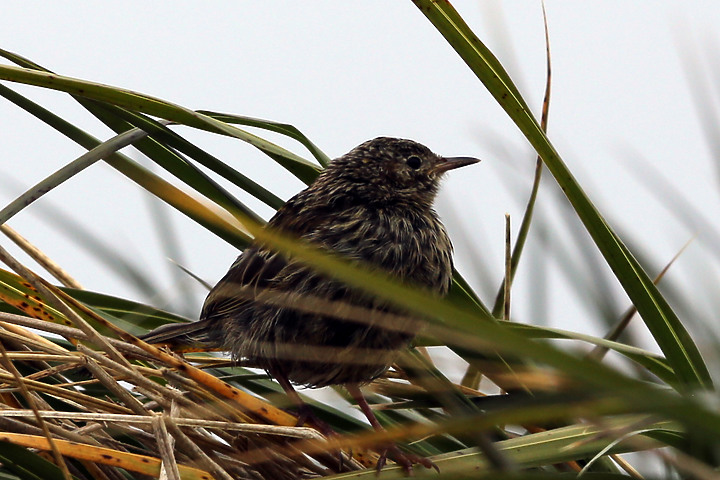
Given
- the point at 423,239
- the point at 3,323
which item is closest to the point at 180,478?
the point at 3,323

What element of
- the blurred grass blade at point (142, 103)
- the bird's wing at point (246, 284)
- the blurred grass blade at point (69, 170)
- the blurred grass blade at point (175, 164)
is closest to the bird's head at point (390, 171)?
the bird's wing at point (246, 284)

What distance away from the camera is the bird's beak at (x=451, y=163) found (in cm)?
350

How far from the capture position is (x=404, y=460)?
7.58 ft

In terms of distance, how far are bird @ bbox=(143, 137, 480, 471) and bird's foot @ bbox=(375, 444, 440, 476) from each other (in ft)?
0.13

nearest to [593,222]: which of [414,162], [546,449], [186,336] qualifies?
[546,449]

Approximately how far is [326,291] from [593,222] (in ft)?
2.87

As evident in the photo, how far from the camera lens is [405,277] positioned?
9.07 ft

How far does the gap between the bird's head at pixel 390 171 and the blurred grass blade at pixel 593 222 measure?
3.33ft

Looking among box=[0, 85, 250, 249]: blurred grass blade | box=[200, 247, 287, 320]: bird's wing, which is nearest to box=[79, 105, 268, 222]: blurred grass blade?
box=[0, 85, 250, 249]: blurred grass blade

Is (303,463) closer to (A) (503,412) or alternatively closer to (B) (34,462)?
(B) (34,462)

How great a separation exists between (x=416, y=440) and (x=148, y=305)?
0.99 metres

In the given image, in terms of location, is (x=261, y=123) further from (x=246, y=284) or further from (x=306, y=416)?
(x=306, y=416)

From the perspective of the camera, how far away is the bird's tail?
9.43ft

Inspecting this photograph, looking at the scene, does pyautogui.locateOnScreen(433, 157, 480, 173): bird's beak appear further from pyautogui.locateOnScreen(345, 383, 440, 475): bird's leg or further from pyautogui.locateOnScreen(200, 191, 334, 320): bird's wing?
pyautogui.locateOnScreen(345, 383, 440, 475): bird's leg
